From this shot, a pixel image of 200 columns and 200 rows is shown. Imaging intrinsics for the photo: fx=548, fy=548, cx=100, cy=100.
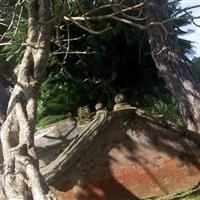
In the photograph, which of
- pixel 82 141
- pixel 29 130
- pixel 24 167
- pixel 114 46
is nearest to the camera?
pixel 24 167

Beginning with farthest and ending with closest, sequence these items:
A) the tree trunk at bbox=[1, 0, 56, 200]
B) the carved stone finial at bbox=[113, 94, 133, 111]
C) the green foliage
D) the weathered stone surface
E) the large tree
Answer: the green foliage, the carved stone finial at bbox=[113, 94, 133, 111], the weathered stone surface, the large tree, the tree trunk at bbox=[1, 0, 56, 200]

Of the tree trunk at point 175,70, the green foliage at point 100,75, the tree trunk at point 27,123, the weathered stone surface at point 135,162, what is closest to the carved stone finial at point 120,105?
the weathered stone surface at point 135,162

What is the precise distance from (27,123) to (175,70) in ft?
10.9

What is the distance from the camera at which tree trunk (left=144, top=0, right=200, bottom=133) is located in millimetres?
9430

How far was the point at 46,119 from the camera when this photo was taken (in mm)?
11766

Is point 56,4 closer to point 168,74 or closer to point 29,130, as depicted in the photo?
point 168,74

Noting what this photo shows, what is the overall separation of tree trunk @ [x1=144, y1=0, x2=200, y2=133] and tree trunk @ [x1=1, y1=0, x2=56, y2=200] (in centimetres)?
192

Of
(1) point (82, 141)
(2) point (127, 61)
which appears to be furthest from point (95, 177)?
(2) point (127, 61)

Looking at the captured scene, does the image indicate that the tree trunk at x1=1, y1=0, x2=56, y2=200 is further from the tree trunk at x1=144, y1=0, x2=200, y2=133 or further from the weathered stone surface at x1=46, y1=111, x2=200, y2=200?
the tree trunk at x1=144, y1=0, x2=200, y2=133

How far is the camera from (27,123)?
24.0 ft

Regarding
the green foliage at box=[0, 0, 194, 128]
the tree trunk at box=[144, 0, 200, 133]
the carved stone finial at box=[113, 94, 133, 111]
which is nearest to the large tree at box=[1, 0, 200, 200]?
the tree trunk at box=[144, 0, 200, 133]

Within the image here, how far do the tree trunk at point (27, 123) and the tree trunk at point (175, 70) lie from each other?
192 centimetres

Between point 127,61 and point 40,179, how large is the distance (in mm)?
6126

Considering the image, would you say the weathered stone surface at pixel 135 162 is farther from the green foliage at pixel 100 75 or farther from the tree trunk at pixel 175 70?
the green foliage at pixel 100 75
